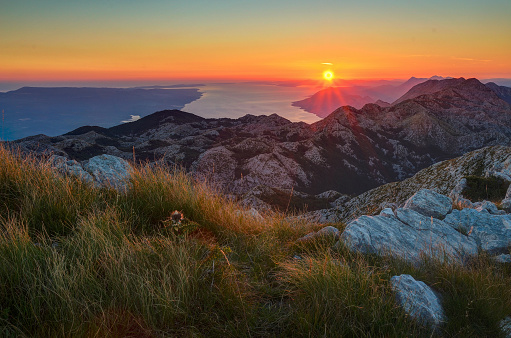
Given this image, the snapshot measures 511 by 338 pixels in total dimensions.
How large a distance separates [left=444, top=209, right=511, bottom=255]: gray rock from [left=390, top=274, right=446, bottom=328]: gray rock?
4.12m

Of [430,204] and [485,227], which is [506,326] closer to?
[485,227]

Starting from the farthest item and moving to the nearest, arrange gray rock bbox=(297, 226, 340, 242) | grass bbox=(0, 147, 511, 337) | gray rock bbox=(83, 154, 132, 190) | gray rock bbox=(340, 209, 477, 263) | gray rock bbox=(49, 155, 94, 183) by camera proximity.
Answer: gray rock bbox=(83, 154, 132, 190) < gray rock bbox=(49, 155, 94, 183) < gray rock bbox=(297, 226, 340, 242) < gray rock bbox=(340, 209, 477, 263) < grass bbox=(0, 147, 511, 337)

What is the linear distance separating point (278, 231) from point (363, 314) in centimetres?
318

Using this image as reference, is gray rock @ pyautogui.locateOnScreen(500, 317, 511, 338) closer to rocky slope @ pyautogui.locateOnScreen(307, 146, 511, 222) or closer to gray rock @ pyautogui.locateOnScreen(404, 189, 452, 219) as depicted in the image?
gray rock @ pyautogui.locateOnScreen(404, 189, 452, 219)

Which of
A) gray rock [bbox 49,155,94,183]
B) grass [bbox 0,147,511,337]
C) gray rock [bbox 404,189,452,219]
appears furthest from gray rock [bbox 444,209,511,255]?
gray rock [bbox 49,155,94,183]

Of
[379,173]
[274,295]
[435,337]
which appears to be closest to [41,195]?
[274,295]

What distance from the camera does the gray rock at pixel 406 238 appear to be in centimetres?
572

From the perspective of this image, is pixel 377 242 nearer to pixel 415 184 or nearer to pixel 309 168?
pixel 415 184

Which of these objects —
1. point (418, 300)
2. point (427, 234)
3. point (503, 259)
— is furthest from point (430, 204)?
point (418, 300)

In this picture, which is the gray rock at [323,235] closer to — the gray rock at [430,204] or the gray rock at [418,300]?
the gray rock at [418,300]

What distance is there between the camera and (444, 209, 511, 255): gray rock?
24.8 feet

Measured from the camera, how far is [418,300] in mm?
3830

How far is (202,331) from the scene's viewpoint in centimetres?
326

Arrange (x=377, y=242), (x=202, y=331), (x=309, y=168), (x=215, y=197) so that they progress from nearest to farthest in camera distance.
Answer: (x=202, y=331)
(x=377, y=242)
(x=215, y=197)
(x=309, y=168)
